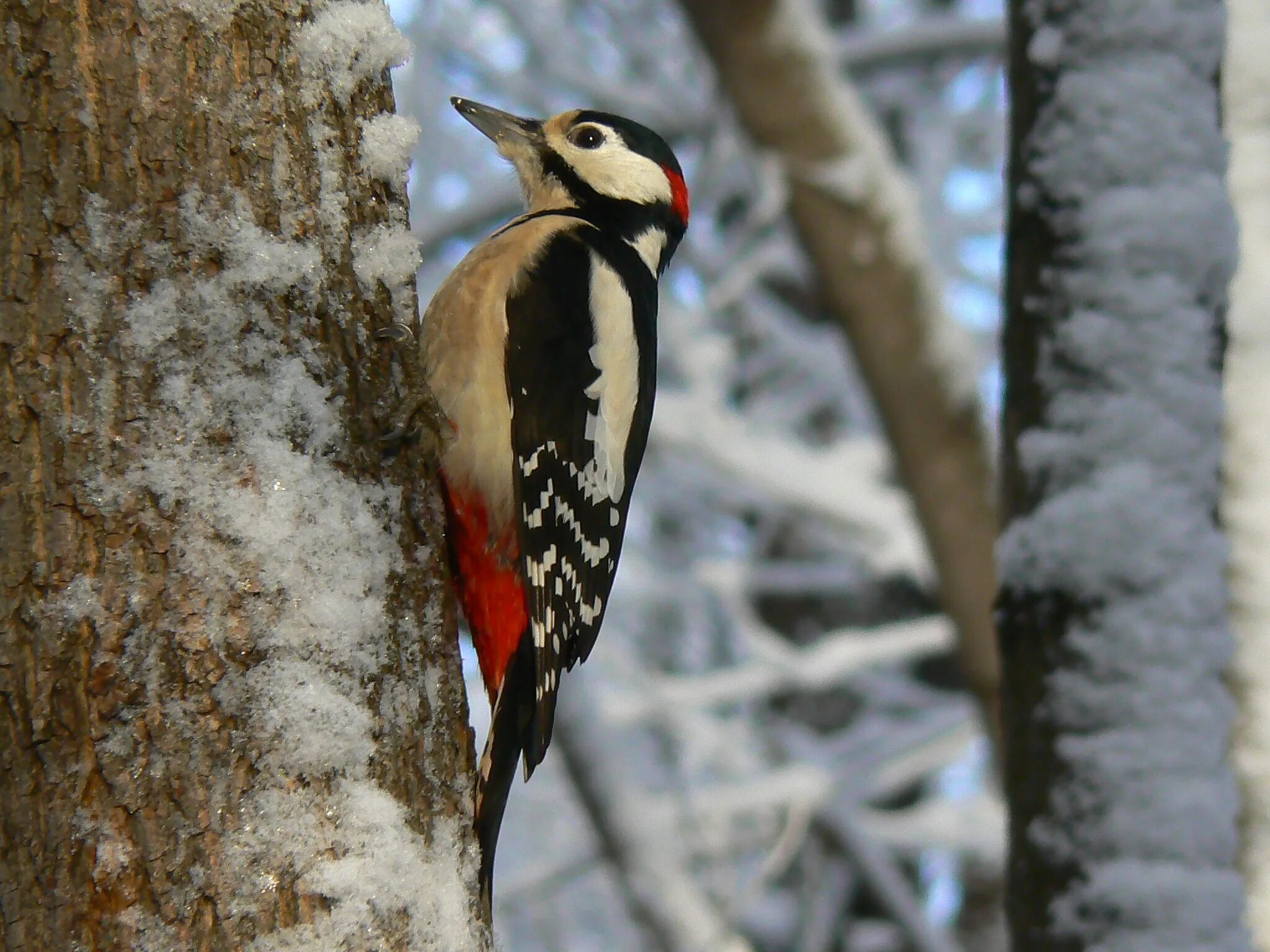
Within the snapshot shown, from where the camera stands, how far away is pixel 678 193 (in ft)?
8.62

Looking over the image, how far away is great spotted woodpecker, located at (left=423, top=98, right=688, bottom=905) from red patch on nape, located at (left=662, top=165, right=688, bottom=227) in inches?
14.2

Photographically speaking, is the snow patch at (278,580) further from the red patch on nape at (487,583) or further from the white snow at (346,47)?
the red patch on nape at (487,583)

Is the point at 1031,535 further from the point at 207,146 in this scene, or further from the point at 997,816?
the point at 997,816

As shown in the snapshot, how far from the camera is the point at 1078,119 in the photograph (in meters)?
2.01

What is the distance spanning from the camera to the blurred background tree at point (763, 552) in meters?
5.01

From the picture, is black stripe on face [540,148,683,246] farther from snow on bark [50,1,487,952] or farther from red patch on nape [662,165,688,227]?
snow on bark [50,1,487,952]

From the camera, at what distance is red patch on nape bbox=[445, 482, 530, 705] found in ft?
6.10

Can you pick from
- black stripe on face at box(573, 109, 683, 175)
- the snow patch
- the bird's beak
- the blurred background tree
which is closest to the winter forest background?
the snow patch

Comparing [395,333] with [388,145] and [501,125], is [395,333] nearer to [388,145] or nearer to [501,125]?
[388,145]

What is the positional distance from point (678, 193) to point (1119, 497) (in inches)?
44.6

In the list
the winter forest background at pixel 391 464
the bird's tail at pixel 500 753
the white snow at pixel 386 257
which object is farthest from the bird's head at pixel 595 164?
the white snow at pixel 386 257

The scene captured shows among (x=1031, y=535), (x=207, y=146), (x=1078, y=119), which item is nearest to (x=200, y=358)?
(x=207, y=146)

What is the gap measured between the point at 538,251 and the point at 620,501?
42 centimetres

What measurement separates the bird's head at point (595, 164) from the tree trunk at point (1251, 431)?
3.30 ft
